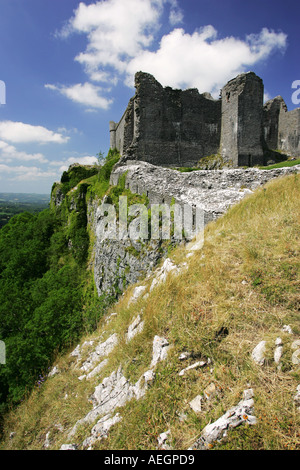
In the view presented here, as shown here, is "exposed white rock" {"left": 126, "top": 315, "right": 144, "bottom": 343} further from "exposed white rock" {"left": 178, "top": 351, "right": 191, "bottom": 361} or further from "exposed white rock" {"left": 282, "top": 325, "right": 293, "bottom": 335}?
"exposed white rock" {"left": 282, "top": 325, "right": 293, "bottom": 335}

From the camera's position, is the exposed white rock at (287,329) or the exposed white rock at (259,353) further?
the exposed white rock at (287,329)

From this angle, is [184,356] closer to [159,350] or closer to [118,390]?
[159,350]

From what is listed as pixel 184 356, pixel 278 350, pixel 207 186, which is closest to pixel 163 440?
pixel 184 356

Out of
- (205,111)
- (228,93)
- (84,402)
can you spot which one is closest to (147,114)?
(205,111)

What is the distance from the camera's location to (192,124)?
19.8 metres

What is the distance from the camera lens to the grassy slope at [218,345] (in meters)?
2.18

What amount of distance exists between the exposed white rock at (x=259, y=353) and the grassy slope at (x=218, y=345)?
56mm

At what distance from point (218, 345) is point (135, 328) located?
71.0 inches

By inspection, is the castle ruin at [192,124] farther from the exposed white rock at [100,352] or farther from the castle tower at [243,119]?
the exposed white rock at [100,352]

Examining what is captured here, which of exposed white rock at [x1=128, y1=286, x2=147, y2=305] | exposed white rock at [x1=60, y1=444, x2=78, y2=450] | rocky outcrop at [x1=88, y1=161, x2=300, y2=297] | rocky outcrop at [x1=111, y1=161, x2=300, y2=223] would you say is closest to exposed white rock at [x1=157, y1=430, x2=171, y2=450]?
exposed white rock at [x1=60, y1=444, x2=78, y2=450]

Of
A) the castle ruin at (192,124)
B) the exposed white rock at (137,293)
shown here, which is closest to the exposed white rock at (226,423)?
the exposed white rock at (137,293)

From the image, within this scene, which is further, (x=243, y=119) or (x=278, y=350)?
(x=243, y=119)
